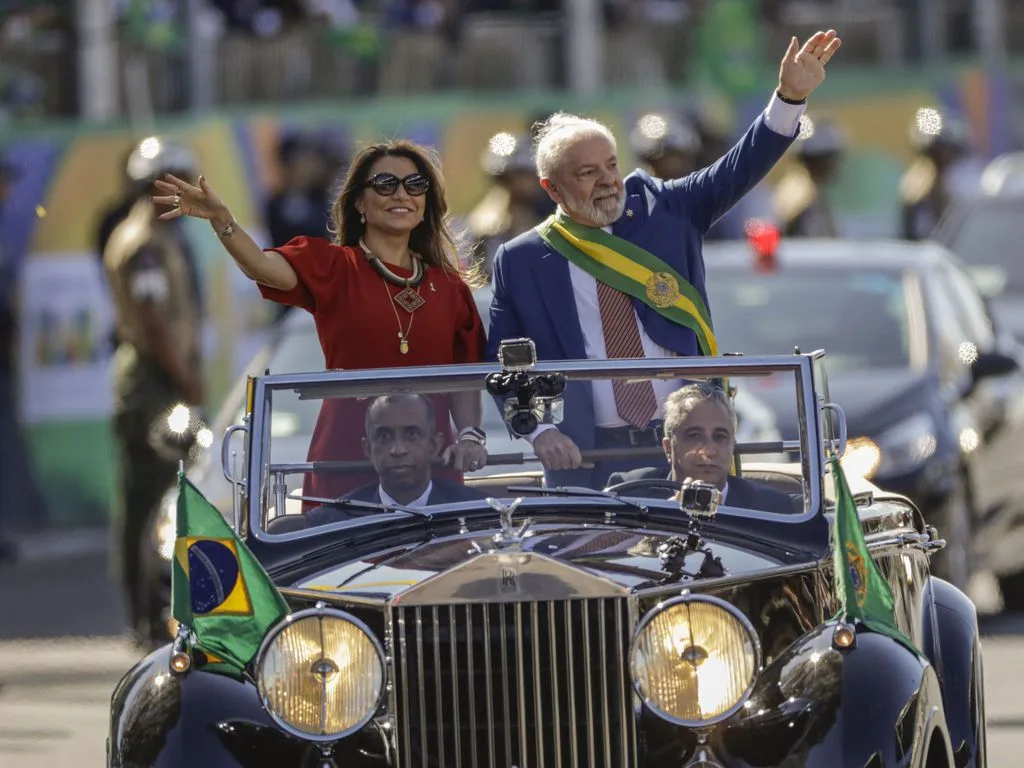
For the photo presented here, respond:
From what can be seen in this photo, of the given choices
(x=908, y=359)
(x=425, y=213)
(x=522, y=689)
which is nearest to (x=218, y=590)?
(x=522, y=689)

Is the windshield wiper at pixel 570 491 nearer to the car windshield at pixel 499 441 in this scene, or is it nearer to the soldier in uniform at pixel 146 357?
the car windshield at pixel 499 441

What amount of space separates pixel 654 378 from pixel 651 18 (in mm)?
14793

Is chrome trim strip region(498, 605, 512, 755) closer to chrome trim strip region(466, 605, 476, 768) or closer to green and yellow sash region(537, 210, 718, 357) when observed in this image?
chrome trim strip region(466, 605, 476, 768)

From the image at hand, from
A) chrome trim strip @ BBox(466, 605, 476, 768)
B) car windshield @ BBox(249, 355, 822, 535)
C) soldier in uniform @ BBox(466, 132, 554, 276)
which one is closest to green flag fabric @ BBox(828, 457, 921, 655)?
car windshield @ BBox(249, 355, 822, 535)

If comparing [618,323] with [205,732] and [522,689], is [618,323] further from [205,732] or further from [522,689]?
[205,732]

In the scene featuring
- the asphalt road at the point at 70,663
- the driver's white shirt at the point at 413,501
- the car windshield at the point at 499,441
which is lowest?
the asphalt road at the point at 70,663

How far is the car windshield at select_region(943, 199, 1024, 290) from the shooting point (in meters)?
14.6

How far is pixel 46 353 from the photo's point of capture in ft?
51.8

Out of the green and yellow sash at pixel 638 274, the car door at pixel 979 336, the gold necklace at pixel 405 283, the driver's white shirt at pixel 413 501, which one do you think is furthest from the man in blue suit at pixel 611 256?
the car door at pixel 979 336

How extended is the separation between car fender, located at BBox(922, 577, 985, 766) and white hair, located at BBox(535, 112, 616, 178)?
5.18 feet

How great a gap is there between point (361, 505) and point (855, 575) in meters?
1.28

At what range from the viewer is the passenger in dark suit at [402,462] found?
6.26 m

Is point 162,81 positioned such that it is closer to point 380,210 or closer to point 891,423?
point 891,423

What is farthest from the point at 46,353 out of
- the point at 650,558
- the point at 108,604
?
the point at 650,558
